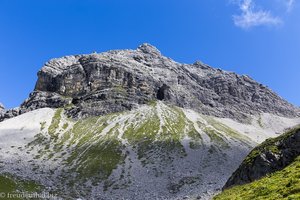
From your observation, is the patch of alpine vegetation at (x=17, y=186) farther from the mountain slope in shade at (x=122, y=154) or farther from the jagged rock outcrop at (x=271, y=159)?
the jagged rock outcrop at (x=271, y=159)

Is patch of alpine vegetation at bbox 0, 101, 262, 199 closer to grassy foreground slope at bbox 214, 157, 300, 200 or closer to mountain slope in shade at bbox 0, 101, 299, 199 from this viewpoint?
mountain slope in shade at bbox 0, 101, 299, 199

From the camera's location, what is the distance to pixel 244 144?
513 feet

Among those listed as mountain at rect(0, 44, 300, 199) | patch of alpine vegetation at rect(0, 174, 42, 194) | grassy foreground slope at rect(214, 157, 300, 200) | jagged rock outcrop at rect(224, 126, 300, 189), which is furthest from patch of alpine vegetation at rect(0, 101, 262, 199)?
grassy foreground slope at rect(214, 157, 300, 200)

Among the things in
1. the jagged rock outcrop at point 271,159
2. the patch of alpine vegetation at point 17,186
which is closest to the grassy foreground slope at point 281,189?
the jagged rock outcrop at point 271,159

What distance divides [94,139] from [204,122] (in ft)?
228

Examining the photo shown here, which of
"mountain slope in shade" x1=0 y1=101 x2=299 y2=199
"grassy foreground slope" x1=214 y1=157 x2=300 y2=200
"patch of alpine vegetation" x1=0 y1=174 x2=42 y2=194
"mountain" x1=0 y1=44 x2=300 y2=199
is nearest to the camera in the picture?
"grassy foreground slope" x1=214 y1=157 x2=300 y2=200

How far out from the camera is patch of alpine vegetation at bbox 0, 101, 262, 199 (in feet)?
329

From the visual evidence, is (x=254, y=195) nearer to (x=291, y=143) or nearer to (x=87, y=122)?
(x=291, y=143)

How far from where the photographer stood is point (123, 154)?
13425cm

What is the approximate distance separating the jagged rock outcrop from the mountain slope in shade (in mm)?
30206

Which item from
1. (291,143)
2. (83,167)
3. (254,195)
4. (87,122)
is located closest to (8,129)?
(87,122)

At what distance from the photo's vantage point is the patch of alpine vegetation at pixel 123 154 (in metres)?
100

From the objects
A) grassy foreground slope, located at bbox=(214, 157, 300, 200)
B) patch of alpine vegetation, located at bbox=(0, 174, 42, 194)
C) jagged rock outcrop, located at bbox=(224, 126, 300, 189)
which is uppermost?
patch of alpine vegetation, located at bbox=(0, 174, 42, 194)

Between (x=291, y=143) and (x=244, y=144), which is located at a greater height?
(x=244, y=144)
